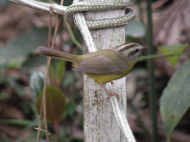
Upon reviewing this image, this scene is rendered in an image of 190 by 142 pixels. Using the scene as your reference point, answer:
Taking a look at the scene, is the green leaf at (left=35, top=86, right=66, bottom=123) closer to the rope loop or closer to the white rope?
the white rope

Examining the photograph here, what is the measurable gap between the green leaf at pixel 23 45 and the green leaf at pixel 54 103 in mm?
601

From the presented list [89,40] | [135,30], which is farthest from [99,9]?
[135,30]

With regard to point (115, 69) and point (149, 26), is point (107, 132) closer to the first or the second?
→ point (115, 69)

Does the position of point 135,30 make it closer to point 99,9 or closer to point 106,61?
point 106,61

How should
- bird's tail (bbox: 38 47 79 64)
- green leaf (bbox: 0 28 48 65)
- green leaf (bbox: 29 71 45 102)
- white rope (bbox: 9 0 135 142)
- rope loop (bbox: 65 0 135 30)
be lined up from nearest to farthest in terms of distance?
white rope (bbox: 9 0 135 142), rope loop (bbox: 65 0 135 30), bird's tail (bbox: 38 47 79 64), green leaf (bbox: 29 71 45 102), green leaf (bbox: 0 28 48 65)

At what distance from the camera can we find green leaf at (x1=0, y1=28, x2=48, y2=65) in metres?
2.79

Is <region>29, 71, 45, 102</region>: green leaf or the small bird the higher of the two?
the small bird

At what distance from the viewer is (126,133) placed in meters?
1.21

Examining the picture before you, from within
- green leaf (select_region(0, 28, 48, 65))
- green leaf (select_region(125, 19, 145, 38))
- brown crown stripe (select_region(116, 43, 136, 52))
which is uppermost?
green leaf (select_region(125, 19, 145, 38))

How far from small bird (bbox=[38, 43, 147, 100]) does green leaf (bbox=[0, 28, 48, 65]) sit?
82 centimetres

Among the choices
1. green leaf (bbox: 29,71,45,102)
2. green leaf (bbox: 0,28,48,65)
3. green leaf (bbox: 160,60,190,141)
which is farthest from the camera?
green leaf (bbox: 0,28,48,65)

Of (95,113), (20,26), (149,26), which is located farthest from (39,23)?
(95,113)

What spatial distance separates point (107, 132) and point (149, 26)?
1.42 meters

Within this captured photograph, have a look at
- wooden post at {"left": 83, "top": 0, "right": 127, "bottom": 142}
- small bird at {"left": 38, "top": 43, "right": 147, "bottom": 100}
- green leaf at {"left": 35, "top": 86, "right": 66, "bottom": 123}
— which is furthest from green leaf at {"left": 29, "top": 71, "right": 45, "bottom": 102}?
wooden post at {"left": 83, "top": 0, "right": 127, "bottom": 142}
